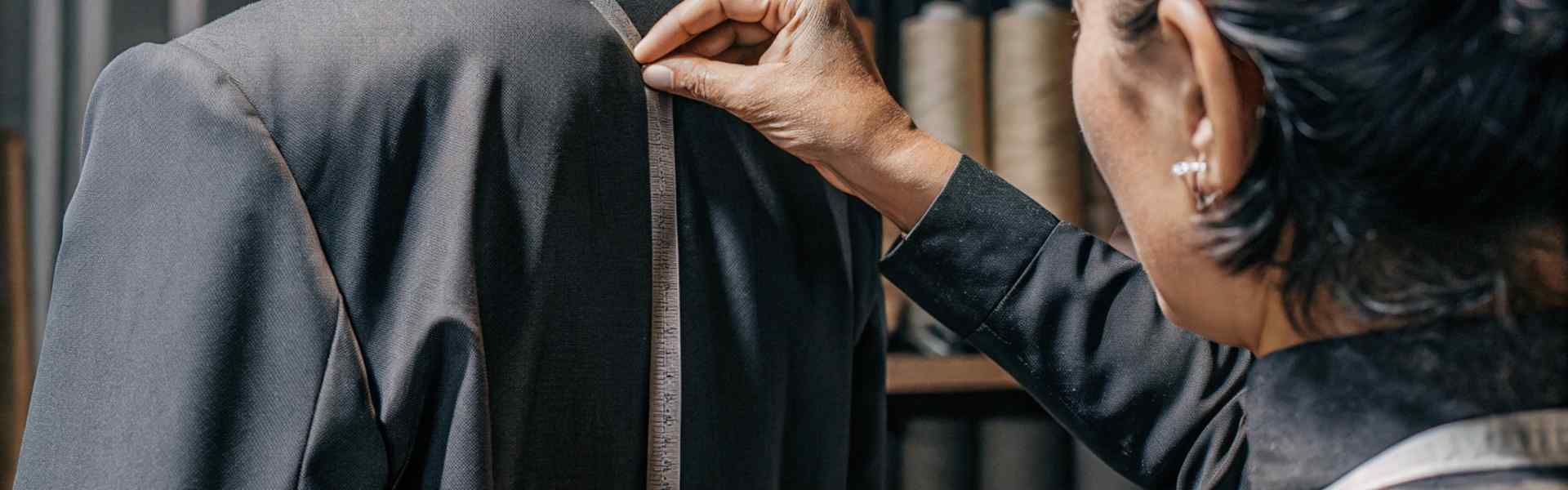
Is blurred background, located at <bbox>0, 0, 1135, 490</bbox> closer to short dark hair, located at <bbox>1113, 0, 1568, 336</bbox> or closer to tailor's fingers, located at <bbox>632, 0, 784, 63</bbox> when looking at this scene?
tailor's fingers, located at <bbox>632, 0, 784, 63</bbox>


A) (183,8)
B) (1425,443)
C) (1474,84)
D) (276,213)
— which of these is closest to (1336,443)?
(1425,443)

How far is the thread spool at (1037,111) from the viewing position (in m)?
1.20

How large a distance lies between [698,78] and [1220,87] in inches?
10.9

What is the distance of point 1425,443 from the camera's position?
0.45 m

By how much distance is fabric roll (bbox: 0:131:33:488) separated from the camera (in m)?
1.03

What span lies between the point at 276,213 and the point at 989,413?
3.08 ft

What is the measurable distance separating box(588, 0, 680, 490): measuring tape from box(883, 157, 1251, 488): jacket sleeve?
0.17 metres

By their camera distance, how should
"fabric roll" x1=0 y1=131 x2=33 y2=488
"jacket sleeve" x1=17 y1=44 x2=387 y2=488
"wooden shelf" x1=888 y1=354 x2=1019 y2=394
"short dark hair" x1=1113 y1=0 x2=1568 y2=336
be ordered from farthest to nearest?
"wooden shelf" x1=888 y1=354 x2=1019 y2=394
"fabric roll" x1=0 y1=131 x2=33 y2=488
"jacket sleeve" x1=17 y1=44 x2=387 y2=488
"short dark hair" x1=1113 y1=0 x2=1568 y2=336

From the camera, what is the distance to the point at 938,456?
128 cm

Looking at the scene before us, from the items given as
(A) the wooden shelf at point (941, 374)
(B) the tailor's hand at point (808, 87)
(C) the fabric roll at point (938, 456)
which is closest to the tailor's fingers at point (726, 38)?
(B) the tailor's hand at point (808, 87)

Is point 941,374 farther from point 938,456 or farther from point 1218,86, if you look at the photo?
point 1218,86

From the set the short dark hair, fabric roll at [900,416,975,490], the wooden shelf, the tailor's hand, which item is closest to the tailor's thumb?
the tailor's hand

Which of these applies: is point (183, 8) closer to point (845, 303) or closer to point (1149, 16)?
point (845, 303)

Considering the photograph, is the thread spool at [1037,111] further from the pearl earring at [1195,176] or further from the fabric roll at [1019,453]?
the pearl earring at [1195,176]
